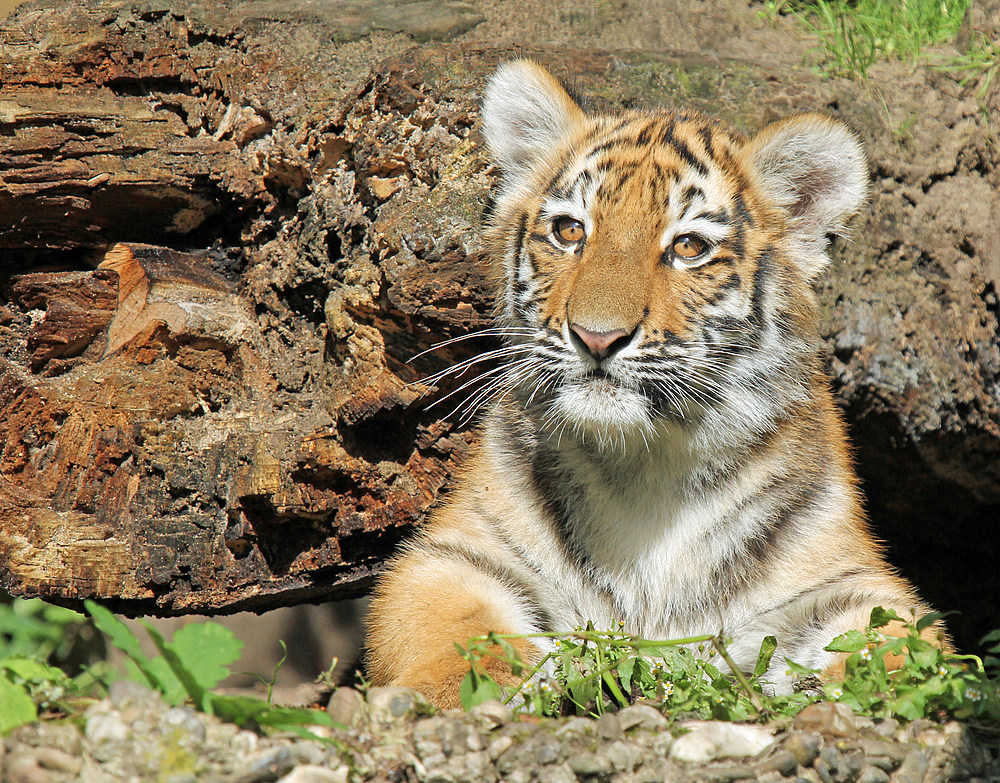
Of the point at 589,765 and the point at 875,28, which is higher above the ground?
the point at 875,28

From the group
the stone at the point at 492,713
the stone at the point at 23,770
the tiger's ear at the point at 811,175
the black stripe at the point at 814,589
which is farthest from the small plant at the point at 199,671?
the tiger's ear at the point at 811,175

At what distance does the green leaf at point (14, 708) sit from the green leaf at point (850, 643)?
1.91 m

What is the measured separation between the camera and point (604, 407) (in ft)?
8.45

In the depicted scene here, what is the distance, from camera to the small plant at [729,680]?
210 cm

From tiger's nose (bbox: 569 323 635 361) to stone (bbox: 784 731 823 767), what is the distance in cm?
112

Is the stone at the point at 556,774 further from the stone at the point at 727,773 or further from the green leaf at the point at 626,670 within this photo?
the green leaf at the point at 626,670

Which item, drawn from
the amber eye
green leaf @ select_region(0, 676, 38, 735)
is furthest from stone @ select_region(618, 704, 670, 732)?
the amber eye

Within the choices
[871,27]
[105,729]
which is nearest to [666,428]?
[105,729]

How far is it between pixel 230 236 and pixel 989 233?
3.12m

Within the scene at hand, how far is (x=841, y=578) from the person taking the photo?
9.14 feet

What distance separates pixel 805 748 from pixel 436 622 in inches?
45.0

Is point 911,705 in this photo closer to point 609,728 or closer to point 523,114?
point 609,728

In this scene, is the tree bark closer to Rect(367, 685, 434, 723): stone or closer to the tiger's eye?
the tiger's eye

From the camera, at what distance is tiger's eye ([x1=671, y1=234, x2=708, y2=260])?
2764 mm
